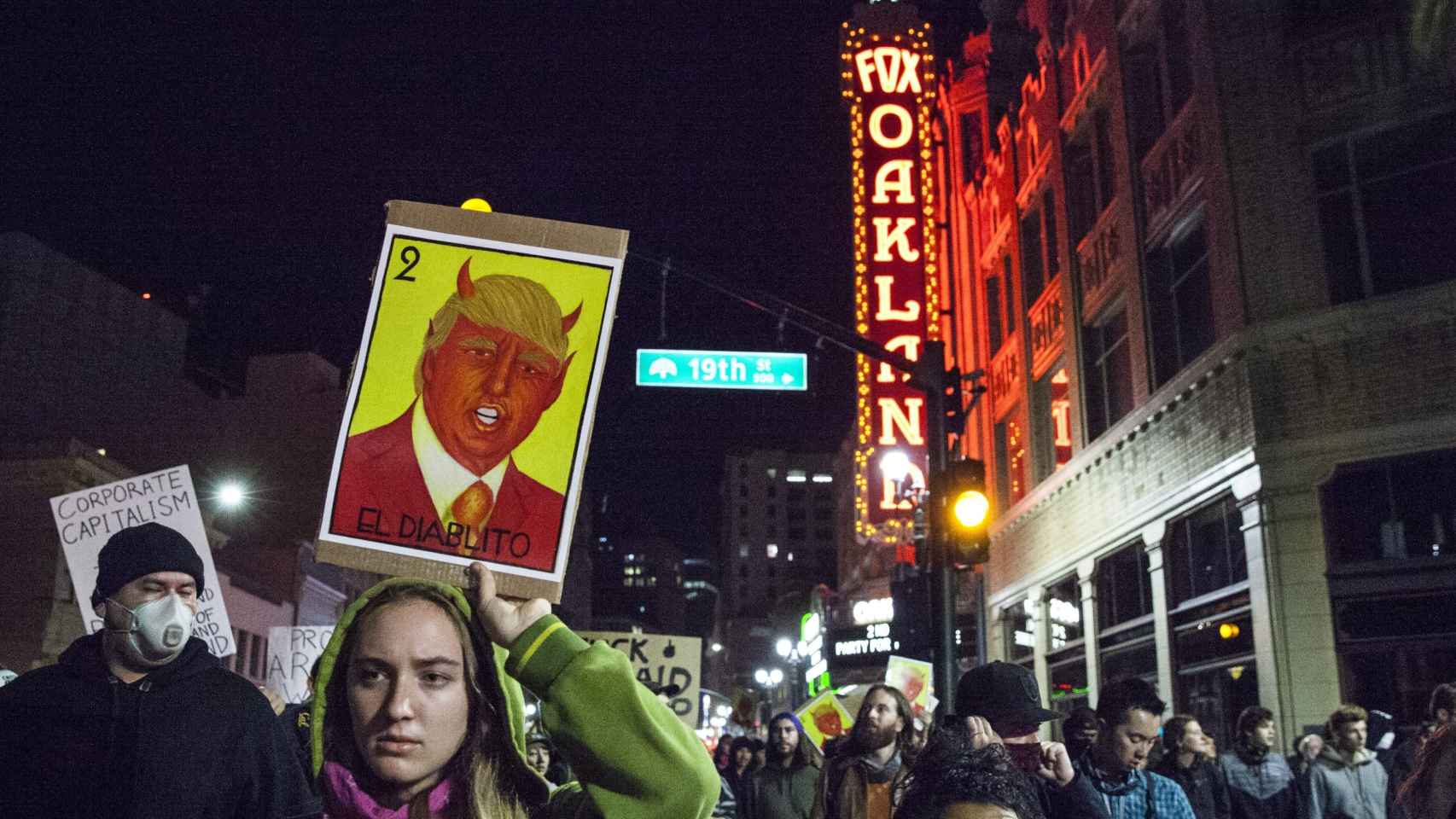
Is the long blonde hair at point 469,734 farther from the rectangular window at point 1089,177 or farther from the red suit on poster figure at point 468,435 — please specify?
the rectangular window at point 1089,177

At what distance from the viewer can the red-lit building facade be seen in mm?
13961

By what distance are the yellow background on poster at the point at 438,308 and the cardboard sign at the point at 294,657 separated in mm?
7071

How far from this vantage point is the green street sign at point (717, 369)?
510 inches

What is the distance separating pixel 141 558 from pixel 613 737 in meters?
2.38

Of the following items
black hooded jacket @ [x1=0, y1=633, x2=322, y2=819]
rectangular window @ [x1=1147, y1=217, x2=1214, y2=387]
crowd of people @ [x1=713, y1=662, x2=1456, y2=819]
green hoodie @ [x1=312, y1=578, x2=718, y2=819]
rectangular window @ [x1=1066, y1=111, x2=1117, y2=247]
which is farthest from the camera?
rectangular window @ [x1=1066, y1=111, x2=1117, y2=247]

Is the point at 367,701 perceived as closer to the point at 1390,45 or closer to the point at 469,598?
the point at 469,598

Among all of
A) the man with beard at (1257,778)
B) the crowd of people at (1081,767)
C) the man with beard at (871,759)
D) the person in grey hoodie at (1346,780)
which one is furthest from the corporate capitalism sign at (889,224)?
the man with beard at (871,759)

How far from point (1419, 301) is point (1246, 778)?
7.07m

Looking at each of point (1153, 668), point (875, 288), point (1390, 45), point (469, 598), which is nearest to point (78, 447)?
point (875, 288)

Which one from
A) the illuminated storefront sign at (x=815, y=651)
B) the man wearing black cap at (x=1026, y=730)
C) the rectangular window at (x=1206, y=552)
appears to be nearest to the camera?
the man wearing black cap at (x=1026, y=730)

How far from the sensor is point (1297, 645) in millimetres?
14148

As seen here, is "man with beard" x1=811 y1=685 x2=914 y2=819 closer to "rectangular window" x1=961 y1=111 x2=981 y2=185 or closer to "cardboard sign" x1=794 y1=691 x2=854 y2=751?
"cardboard sign" x1=794 y1=691 x2=854 y2=751

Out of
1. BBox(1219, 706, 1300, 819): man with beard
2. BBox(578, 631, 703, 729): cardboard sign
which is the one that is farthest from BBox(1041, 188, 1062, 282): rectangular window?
BBox(1219, 706, 1300, 819): man with beard

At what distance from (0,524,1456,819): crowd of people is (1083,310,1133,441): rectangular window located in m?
14.7
